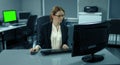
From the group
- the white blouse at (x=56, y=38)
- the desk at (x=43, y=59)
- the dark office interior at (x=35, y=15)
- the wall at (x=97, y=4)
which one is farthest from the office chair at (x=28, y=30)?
the desk at (x=43, y=59)

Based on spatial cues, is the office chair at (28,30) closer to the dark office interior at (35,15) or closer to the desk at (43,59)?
the dark office interior at (35,15)

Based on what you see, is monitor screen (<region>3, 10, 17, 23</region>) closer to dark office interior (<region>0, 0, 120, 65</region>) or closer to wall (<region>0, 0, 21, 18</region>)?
dark office interior (<region>0, 0, 120, 65</region>)

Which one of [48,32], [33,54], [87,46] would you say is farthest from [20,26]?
[87,46]

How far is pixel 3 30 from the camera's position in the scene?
4547 mm

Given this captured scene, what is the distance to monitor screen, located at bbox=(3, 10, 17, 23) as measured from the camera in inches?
209

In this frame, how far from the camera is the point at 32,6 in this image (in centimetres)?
618

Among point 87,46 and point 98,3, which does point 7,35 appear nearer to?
point 98,3

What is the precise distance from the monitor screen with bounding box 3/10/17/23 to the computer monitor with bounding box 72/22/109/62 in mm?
3729

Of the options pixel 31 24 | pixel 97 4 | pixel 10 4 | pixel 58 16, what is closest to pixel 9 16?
pixel 10 4

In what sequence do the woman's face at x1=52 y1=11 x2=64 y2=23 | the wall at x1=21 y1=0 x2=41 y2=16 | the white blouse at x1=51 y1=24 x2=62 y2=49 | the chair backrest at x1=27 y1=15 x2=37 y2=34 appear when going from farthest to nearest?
the wall at x1=21 y1=0 x2=41 y2=16, the chair backrest at x1=27 y1=15 x2=37 y2=34, the white blouse at x1=51 y1=24 x2=62 y2=49, the woman's face at x1=52 y1=11 x2=64 y2=23

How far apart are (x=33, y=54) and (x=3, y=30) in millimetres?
2568

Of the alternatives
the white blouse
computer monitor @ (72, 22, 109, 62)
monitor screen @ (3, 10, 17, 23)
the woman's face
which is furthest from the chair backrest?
computer monitor @ (72, 22, 109, 62)

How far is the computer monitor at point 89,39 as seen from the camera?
180cm

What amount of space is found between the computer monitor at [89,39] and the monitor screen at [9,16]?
3.73 m
